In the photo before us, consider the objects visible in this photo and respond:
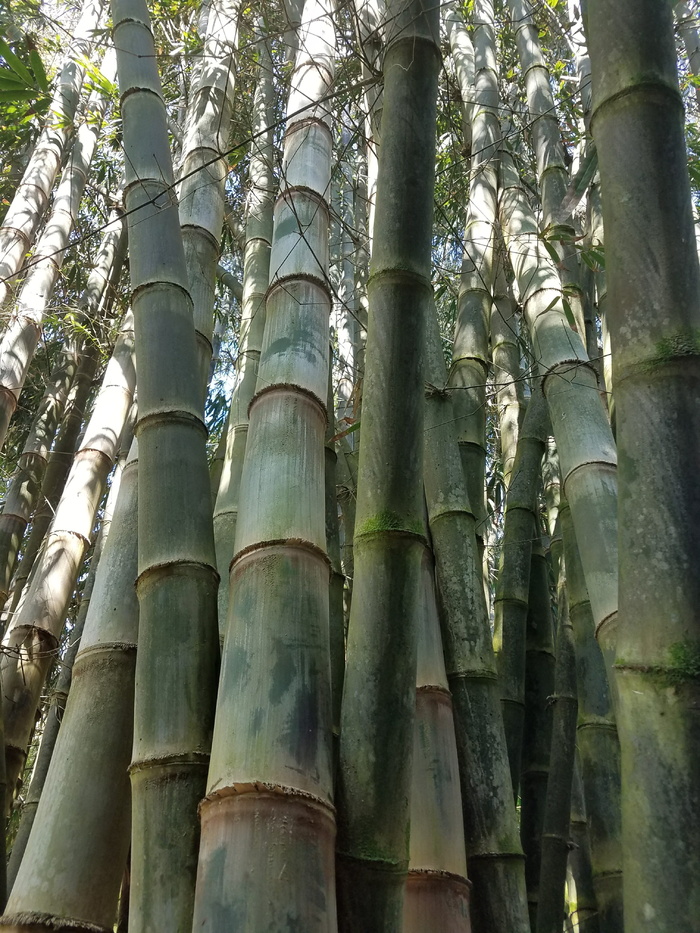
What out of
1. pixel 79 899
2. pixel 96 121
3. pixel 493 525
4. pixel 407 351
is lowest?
pixel 79 899

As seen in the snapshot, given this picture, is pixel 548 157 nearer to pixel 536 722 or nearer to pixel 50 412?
pixel 536 722

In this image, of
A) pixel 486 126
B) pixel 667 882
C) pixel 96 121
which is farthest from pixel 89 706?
pixel 96 121

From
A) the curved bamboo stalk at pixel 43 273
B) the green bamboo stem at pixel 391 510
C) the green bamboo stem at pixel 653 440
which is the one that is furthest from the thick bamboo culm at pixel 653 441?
the curved bamboo stalk at pixel 43 273

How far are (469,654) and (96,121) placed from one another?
13.5 feet

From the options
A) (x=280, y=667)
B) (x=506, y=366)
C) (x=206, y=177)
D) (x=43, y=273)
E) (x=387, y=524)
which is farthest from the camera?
(x=43, y=273)

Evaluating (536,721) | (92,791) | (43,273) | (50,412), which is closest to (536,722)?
(536,721)

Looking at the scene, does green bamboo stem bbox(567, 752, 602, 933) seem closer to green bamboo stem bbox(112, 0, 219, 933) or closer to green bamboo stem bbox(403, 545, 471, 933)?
green bamboo stem bbox(403, 545, 471, 933)

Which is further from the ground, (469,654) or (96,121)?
(96,121)

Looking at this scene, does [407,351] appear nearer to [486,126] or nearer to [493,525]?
[486,126]

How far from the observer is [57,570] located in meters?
3.04

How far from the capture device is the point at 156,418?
1579 millimetres

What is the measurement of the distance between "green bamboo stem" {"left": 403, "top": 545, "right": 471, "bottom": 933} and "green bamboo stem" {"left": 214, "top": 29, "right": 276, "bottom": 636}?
1.38 feet

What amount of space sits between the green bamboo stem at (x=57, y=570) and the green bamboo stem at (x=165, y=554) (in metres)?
1.14

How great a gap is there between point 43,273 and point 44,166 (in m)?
0.83
